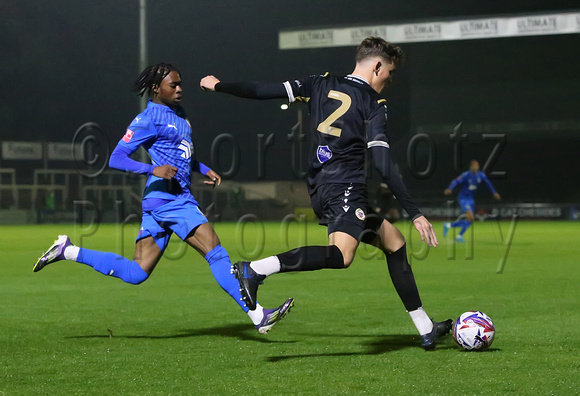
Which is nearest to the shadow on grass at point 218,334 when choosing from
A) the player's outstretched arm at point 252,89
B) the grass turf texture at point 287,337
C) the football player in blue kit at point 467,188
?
the grass turf texture at point 287,337

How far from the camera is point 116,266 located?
255 inches

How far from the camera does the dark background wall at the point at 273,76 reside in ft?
129

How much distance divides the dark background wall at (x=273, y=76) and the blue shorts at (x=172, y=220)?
102 feet

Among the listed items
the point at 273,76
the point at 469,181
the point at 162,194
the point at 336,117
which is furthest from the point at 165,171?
the point at 273,76

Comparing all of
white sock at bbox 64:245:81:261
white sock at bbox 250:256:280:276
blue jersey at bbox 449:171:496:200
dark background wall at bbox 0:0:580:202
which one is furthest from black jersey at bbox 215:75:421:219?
dark background wall at bbox 0:0:580:202

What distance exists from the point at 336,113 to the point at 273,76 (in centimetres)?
3564

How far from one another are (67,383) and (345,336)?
239 centimetres

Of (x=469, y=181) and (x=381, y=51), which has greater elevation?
(x=381, y=51)

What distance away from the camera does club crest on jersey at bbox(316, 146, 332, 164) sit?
5.25 meters

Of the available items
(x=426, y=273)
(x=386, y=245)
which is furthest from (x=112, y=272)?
(x=426, y=273)

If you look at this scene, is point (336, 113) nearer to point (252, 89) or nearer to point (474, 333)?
point (252, 89)

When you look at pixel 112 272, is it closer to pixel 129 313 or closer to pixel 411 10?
pixel 129 313

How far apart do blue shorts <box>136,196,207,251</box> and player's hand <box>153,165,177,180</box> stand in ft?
1.18

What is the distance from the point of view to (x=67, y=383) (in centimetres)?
456
